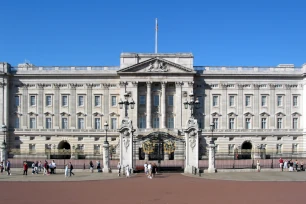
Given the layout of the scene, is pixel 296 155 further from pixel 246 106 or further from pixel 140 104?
pixel 140 104

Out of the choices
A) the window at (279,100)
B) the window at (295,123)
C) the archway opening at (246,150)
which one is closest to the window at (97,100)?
the archway opening at (246,150)

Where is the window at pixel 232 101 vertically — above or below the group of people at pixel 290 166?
above

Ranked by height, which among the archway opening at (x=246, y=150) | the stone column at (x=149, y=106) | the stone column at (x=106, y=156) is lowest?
the archway opening at (x=246, y=150)

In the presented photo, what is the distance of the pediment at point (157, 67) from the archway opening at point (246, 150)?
16.8 m

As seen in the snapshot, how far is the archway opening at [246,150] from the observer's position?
2626 inches

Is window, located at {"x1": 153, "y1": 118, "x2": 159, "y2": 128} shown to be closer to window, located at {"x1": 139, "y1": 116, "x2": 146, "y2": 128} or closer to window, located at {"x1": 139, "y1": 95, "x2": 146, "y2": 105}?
window, located at {"x1": 139, "y1": 116, "x2": 146, "y2": 128}

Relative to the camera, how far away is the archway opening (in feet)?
219

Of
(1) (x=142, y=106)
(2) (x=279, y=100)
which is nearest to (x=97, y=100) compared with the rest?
(1) (x=142, y=106)

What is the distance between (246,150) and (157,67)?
21.8 meters

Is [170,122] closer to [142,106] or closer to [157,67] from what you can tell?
[142,106]

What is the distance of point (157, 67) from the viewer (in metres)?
68.9

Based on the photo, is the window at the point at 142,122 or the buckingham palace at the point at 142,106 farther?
the buckingham palace at the point at 142,106

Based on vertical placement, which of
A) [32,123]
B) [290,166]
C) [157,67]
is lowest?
[290,166]

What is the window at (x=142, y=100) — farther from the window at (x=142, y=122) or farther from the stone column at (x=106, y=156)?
the stone column at (x=106, y=156)
